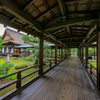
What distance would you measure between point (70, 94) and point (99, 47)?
182cm

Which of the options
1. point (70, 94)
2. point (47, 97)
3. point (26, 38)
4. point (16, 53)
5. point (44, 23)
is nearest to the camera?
point (47, 97)

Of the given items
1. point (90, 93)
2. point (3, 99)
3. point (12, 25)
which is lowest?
point (90, 93)

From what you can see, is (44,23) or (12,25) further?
(44,23)

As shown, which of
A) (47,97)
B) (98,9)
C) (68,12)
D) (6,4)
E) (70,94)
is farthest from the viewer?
(68,12)

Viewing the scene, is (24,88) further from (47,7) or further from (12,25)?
(47,7)

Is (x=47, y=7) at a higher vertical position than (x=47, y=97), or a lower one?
higher

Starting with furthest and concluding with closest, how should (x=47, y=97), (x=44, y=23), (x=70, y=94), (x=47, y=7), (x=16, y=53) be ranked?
(x=16, y=53) → (x=44, y=23) → (x=47, y=7) → (x=70, y=94) → (x=47, y=97)

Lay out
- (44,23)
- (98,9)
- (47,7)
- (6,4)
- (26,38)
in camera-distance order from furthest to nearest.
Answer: (26,38)
(44,23)
(47,7)
(98,9)
(6,4)

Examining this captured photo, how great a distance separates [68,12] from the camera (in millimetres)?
2533

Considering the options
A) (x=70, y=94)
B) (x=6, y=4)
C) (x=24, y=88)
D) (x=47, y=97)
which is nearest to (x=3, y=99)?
(x=24, y=88)

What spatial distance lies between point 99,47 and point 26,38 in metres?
5.82

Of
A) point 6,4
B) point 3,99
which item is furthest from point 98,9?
point 3,99

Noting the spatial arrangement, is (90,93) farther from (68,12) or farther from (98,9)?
(68,12)

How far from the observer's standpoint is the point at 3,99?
1587 millimetres
